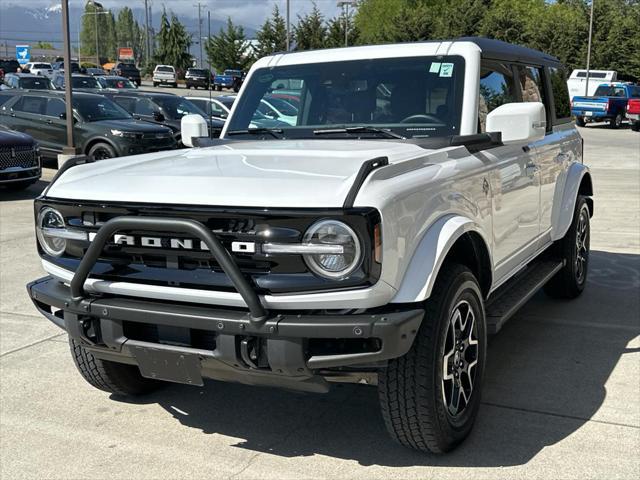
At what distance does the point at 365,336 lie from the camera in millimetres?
2918

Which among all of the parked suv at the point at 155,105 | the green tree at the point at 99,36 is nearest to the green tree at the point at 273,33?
the parked suv at the point at 155,105

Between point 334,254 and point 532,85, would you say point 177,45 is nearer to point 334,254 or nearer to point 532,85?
point 532,85

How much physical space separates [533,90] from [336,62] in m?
1.61

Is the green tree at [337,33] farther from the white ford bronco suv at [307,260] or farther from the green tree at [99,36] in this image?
the green tree at [99,36]

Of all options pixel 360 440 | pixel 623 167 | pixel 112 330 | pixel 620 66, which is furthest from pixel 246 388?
pixel 620 66

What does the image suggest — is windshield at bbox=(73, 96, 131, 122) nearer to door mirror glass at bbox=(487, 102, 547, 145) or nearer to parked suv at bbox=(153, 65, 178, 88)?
door mirror glass at bbox=(487, 102, 547, 145)

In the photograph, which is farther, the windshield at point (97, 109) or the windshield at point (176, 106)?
the windshield at point (176, 106)

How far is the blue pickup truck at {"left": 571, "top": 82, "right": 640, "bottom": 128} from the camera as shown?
31750 millimetres

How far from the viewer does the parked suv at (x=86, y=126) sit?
14969mm

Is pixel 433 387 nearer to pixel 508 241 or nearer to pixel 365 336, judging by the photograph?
pixel 365 336

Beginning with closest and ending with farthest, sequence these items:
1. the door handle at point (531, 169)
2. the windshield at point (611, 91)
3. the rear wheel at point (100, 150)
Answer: the door handle at point (531, 169)
the rear wheel at point (100, 150)
the windshield at point (611, 91)

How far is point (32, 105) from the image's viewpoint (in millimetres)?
16219

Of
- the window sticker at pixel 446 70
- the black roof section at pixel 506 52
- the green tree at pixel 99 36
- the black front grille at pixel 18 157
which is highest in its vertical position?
the green tree at pixel 99 36

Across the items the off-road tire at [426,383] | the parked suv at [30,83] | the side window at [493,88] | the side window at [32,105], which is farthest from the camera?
the parked suv at [30,83]
